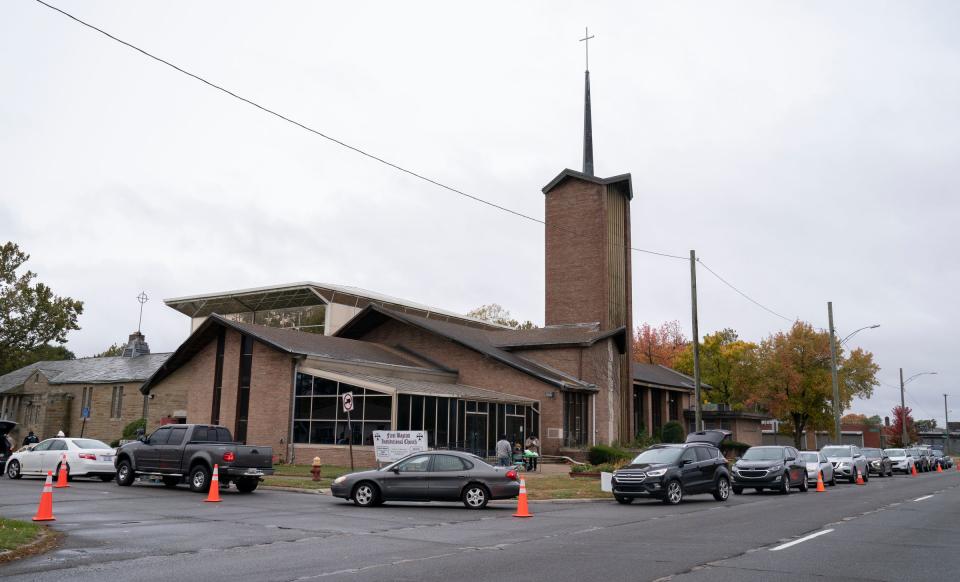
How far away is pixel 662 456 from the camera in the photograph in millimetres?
21312

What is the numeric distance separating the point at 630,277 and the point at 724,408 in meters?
16.6

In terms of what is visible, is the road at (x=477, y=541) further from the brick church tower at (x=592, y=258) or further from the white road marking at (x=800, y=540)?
the brick church tower at (x=592, y=258)

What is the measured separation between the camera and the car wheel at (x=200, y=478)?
2162 cm

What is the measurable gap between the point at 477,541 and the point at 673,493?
31.4ft

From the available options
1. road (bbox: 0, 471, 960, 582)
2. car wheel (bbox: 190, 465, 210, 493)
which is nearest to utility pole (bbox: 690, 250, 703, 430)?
road (bbox: 0, 471, 960, 582)

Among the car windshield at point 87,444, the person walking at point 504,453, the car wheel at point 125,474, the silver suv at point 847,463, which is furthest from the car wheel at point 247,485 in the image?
the silver suv at point 847,463

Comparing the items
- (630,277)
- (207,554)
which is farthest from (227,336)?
(207,554)

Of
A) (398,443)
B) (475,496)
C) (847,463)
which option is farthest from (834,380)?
(475,496)

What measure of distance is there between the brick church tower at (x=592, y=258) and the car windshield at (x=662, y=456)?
2248 centimetres

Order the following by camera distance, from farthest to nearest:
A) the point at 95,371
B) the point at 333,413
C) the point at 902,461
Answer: the point at 95,371 < the point at 902,461 < the point at 333,413

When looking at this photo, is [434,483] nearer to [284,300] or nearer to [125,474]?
[125,474]

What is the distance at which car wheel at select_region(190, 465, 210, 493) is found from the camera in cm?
2162

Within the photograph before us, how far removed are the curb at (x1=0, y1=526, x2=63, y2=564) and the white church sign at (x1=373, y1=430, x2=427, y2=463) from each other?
12.4 meters

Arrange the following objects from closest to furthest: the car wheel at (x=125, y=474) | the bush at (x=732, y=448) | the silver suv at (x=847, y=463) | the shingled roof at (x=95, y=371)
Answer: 1. the car wheel at (x=125, y=474)
2. the silver suv at (x=847, y=463)
3. the shingled roof at (x=95, y=371)
4. the bush at (x=732, y=448)
